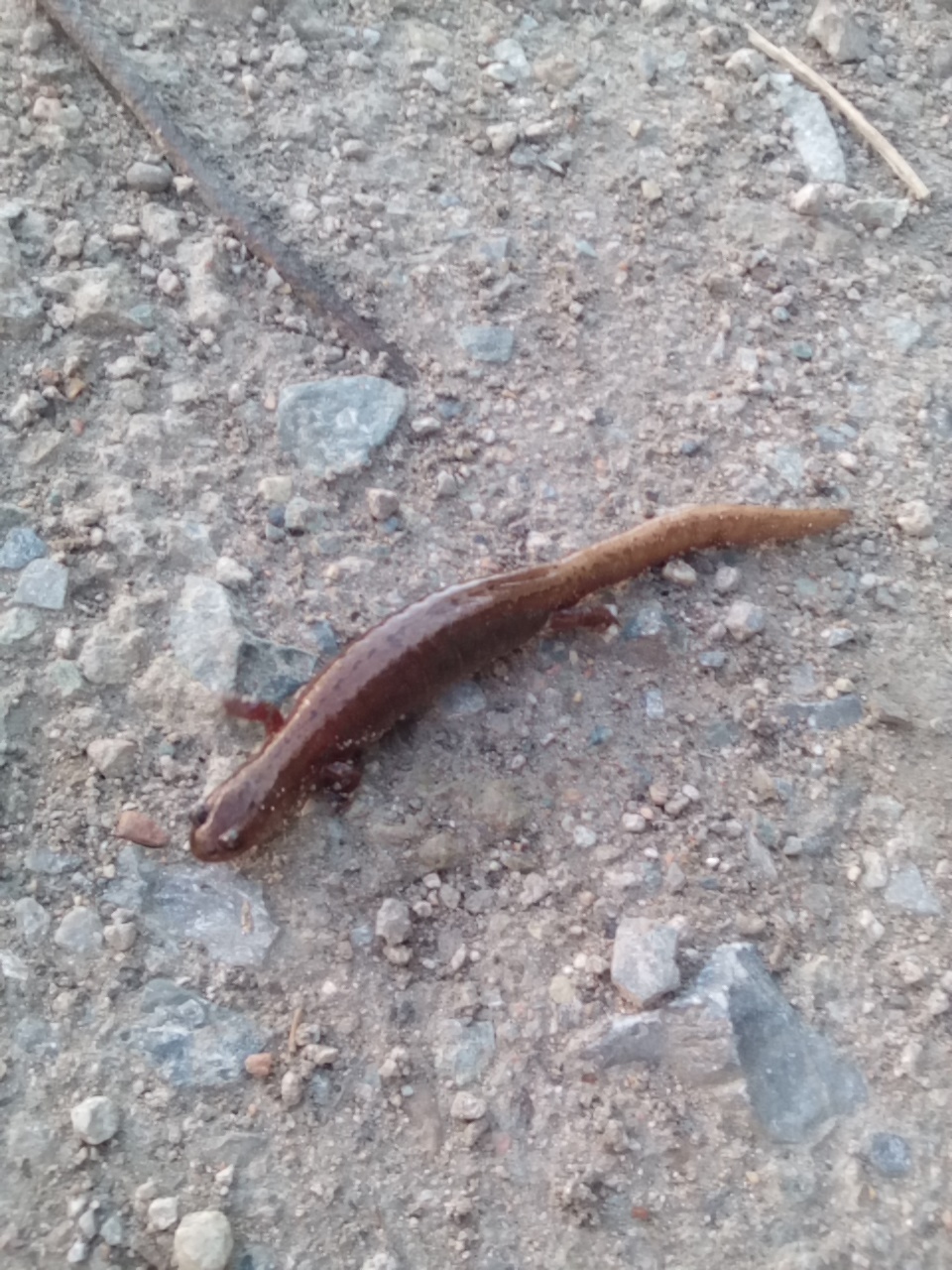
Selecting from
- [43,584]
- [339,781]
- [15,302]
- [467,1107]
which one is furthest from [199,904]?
[15,302]

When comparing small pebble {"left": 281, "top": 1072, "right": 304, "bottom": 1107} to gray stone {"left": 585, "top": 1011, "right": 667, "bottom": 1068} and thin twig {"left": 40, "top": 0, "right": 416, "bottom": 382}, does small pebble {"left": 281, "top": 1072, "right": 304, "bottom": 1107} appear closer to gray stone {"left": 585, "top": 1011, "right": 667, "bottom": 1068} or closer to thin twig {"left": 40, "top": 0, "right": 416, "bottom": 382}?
gray stone {"left": 585, "top": 1011, "right": 667, "bottom": 1068}

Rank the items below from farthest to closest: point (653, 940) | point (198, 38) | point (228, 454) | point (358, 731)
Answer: point (198, 38) < point (228, 454) < point (358, 731) < point (653, 940)

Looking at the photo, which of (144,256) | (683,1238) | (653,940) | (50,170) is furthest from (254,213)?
(683,1238)

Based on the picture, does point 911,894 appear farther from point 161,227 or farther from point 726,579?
point 161,227

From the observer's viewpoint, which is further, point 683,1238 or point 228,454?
point 228,454

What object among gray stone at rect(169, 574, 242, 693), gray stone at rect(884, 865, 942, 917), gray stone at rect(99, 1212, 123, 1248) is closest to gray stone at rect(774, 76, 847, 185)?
gray stone at rect(884, 865, 942, 917)

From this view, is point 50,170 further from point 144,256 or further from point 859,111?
point 859,111

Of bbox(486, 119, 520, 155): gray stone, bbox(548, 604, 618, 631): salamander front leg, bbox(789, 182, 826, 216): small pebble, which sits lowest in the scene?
bbox(548, 604, 618, 631): salamander front leg
